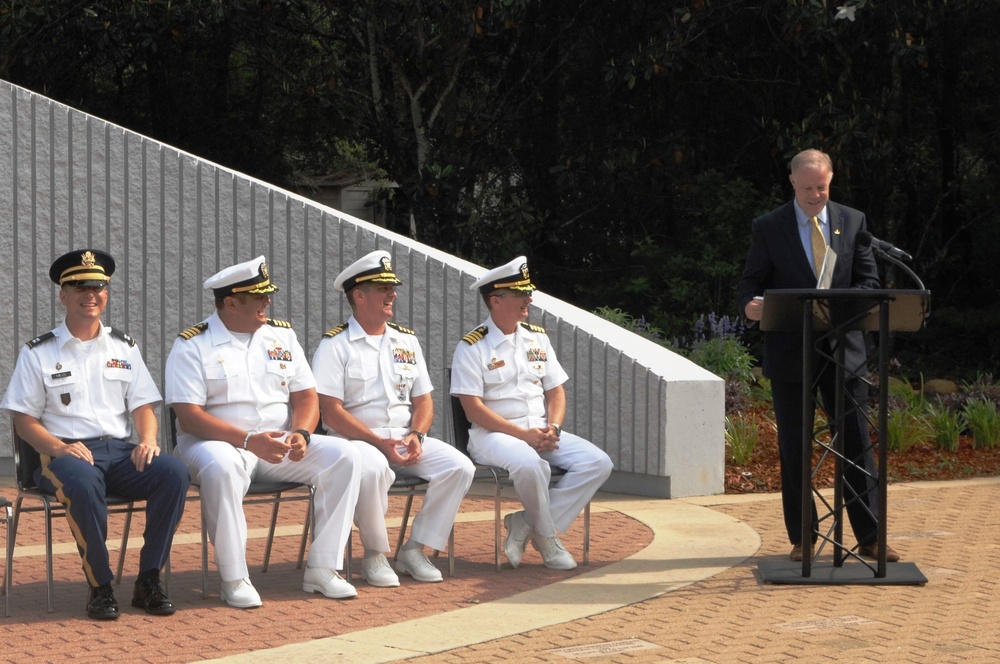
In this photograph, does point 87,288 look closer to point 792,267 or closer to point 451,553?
point 451,553

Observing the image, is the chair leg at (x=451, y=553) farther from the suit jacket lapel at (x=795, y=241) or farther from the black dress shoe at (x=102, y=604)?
the suit jacket lapel at (x=795, y=241)

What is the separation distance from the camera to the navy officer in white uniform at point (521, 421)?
6805 mm

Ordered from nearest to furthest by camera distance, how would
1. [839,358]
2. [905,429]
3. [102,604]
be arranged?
1. [102,604]
2. [839,358]
3. [905,429]

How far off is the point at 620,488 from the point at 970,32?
32.4ft

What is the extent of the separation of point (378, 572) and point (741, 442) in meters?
3.98

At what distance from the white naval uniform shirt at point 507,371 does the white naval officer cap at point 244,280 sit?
1053 millimetres

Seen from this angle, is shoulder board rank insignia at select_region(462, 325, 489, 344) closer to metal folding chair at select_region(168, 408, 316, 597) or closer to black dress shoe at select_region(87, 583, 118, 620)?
metal folding chair at select_region(168, 408, 316, 597)

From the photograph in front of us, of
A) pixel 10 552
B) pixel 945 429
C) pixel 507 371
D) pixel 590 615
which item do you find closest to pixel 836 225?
pixel 507 371

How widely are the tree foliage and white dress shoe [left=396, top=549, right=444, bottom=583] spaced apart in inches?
332

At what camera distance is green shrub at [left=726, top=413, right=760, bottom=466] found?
381 inches

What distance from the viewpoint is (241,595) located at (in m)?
5.93

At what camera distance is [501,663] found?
5031 millimetres

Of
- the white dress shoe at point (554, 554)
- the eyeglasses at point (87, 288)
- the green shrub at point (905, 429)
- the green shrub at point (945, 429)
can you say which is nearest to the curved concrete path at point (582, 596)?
the white dress shoe at point (554, 554)

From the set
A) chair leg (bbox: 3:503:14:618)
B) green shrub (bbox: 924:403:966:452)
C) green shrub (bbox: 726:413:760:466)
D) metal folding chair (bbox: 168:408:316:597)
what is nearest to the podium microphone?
metal folding chair (bbox: 168:408:316:597)
